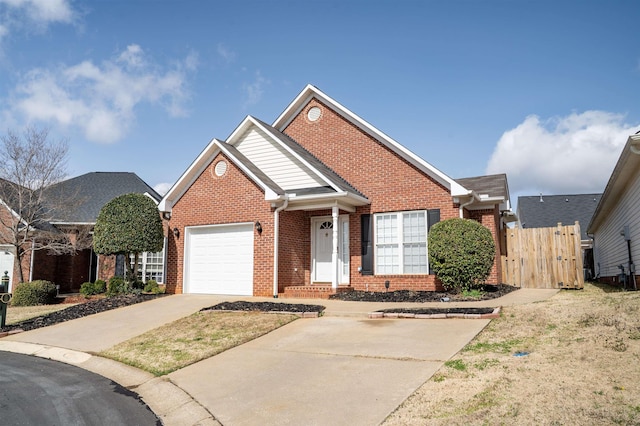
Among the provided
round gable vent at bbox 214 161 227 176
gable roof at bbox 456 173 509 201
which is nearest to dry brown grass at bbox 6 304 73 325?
round gable vent at bbox 214 161 227 176

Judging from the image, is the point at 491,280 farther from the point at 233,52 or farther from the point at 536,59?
the point at 233,52

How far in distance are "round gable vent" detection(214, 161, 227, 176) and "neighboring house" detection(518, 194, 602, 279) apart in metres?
25.5

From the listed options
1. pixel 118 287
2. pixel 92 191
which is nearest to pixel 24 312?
pixel 118 287

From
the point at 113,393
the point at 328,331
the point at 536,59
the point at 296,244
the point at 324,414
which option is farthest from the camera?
the point at 296,244

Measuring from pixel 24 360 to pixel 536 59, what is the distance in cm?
1430

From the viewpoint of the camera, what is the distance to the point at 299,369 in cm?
646

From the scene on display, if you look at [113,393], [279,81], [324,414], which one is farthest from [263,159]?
[324,414]

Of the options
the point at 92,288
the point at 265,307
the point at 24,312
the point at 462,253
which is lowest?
the point at 24,312

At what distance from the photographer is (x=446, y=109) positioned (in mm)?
14672

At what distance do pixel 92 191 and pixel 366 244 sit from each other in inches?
656

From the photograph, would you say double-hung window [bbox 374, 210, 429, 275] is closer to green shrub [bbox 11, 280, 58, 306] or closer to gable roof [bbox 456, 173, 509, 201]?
gable roof [bbox 456, 173, 509, 201]

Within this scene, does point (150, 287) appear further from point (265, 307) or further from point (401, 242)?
point (401, 242)

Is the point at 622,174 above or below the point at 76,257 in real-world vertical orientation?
above

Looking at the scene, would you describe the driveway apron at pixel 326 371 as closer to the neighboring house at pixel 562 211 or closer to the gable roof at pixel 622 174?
the gable roof at pixel 622 174
